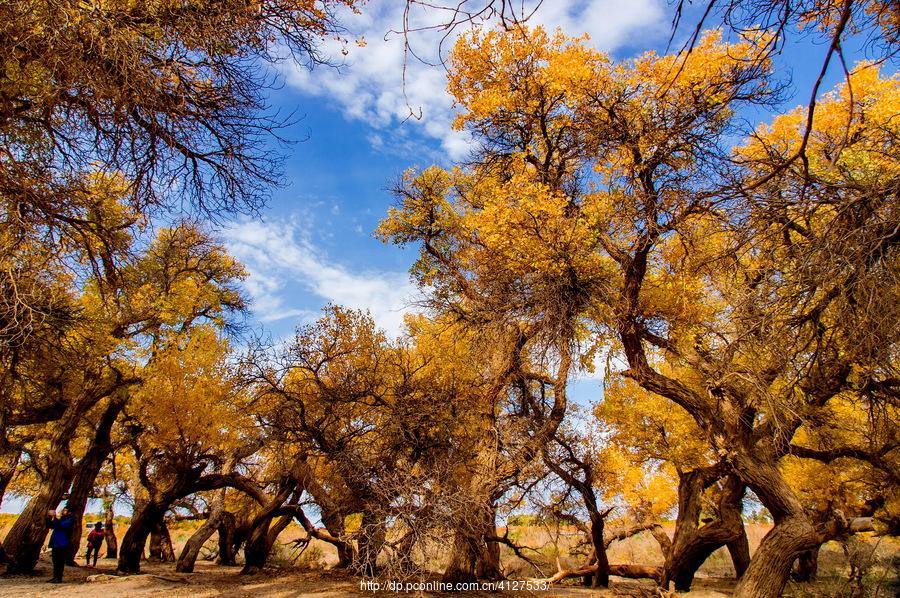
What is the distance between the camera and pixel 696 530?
11.3m

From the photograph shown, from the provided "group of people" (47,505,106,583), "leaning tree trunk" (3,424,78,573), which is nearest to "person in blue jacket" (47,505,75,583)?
"group of people" (47,505,106,583)

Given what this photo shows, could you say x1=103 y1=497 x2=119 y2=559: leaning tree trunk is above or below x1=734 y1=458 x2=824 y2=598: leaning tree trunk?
below

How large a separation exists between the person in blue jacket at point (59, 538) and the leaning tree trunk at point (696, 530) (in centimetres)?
1342

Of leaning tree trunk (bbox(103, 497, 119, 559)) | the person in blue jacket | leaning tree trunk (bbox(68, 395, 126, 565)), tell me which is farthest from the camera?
leaning tree trunk (bbox(103, 497, 119, 559))

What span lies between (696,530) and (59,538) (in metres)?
14.2

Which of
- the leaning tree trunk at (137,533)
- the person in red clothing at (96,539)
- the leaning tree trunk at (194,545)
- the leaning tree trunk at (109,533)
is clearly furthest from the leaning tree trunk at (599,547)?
the leaning tree trunk at (109,533)

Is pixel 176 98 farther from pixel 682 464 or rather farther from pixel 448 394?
pixel 682 464

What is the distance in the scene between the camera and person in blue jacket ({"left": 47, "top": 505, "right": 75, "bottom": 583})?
1051 centimetres

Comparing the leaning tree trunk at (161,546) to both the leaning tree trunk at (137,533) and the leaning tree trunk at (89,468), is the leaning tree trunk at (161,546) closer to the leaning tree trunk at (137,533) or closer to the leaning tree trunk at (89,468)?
the leaning tree trunk at (89,468)

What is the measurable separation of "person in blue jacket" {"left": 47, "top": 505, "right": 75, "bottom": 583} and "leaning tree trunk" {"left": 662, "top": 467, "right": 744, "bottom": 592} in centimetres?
1342

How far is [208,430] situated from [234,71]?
11.2m

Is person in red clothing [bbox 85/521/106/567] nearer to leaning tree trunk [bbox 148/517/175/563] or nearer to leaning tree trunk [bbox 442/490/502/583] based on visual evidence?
leaning tree trunk [bbox 148/517/175/563]

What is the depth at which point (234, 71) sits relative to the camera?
13.0ft

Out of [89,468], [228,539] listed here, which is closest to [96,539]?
[228,539]
